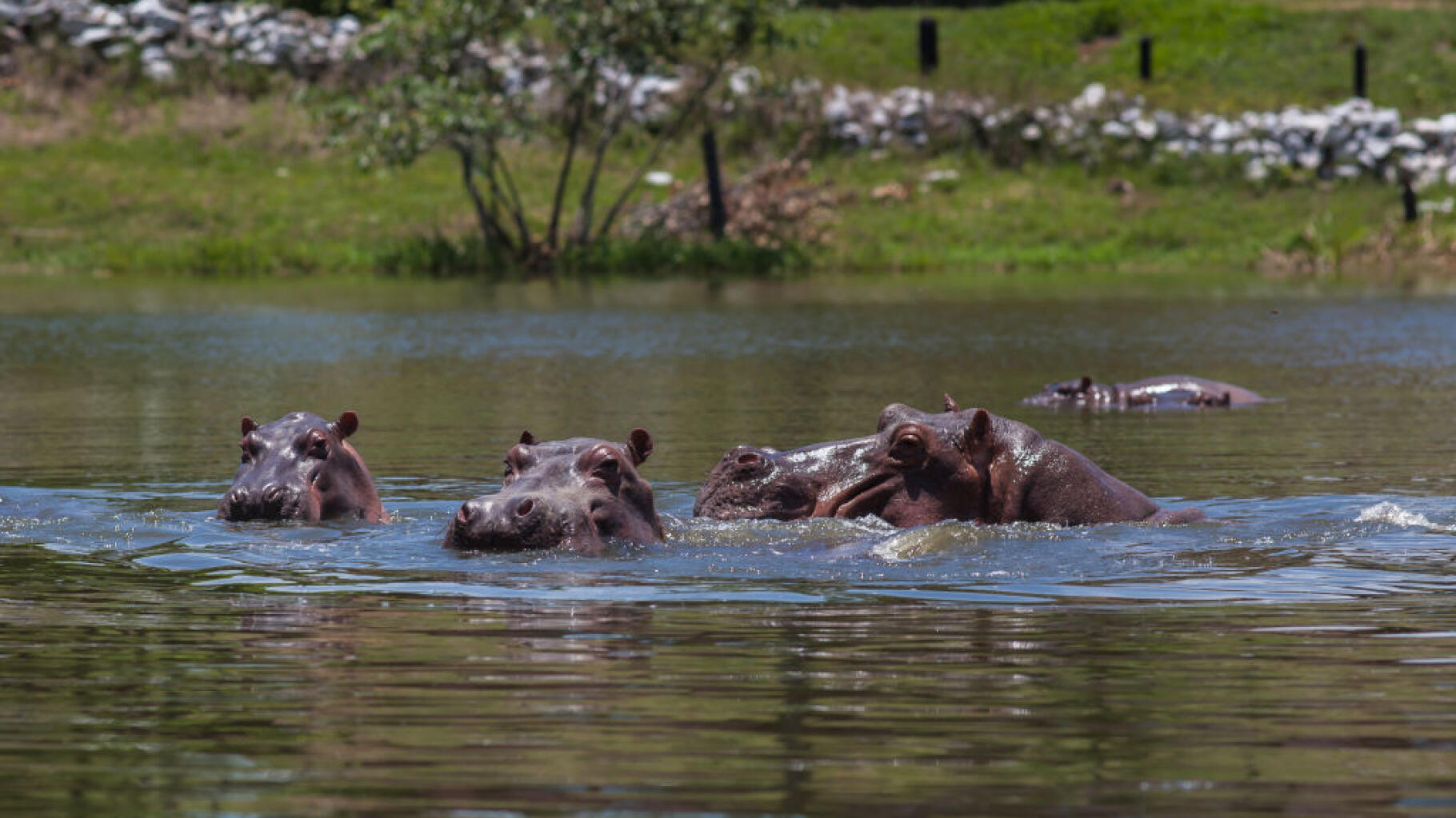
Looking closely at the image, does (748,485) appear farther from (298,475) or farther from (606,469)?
(298,475)

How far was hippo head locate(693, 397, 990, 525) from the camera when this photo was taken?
328 inches

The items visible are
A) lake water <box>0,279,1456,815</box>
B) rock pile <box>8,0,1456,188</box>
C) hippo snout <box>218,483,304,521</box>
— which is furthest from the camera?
rock pile <box>8,0,1456,188</box>

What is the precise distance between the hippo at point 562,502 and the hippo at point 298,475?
3.03 ft

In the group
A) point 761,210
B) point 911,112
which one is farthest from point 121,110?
point 911,112

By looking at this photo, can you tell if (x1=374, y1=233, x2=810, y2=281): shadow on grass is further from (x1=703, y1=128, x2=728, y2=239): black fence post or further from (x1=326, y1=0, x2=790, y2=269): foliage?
(x1=703, y1=128, x2=728, y2=239): black fence post

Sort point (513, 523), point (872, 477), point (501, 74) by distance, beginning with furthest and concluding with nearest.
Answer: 1. point (501, 74)
2. point (872, 477)
3. point (513, 523)

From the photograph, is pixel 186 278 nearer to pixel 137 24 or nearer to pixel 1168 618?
pixel 137 24

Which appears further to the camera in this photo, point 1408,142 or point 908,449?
point 1408,142

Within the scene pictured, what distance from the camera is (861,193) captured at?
39.9m

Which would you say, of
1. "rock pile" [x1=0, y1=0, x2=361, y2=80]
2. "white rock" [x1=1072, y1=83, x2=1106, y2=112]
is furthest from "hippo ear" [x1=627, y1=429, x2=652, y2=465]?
"rock pile" [x1=0, y1=0, x2=361, y2=80]

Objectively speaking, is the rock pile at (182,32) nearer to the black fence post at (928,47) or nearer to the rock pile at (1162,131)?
the rock pile at (1162,131)

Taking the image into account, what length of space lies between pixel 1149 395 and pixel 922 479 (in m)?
7.97

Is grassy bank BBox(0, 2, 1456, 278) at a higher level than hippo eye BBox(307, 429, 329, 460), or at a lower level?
higher

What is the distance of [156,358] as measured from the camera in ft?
64.2
